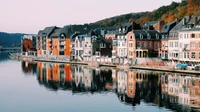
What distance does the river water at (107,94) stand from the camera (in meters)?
32.8

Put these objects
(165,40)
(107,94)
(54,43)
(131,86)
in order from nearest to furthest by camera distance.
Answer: (107,94)
(131,86)
(165,40)
(54,43)

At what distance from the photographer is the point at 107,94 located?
1581 inches

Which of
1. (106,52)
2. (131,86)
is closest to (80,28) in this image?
(106,52)

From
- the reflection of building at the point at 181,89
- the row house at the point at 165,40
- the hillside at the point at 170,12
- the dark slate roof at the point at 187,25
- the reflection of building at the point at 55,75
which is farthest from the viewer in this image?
the hillside at the point at 170,12

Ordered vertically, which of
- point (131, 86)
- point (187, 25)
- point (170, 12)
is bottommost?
point (131, 86)

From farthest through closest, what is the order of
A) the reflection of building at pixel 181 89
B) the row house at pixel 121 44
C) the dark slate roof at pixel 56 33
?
1. the dark slate roof at pixel 56 33
2. the row house at pixel 121 44
3. the reflection of building at pixel 181 89

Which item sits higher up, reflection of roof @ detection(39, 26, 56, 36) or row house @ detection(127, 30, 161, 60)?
reflection of roof @ detection(39, 26, 56, 36)

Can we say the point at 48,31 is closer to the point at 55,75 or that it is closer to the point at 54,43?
the point at 54,43

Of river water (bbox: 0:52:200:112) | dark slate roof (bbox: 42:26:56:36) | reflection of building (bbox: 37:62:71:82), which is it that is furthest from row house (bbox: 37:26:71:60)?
river water (bbox: 0:52:200:112)

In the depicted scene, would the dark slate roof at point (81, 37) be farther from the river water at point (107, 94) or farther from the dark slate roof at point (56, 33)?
the river water at point (107, 94)

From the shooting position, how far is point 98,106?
110ft

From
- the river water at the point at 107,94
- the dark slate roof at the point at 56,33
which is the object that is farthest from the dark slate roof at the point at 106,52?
the river water at the point at 107,94

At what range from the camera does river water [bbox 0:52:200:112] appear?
108 ft

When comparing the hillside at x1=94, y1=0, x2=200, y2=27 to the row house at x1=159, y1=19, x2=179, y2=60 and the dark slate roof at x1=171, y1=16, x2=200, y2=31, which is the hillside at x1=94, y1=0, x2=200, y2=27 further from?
the dark slate roof at x1=171, y1=16, x2=200, y2=31
